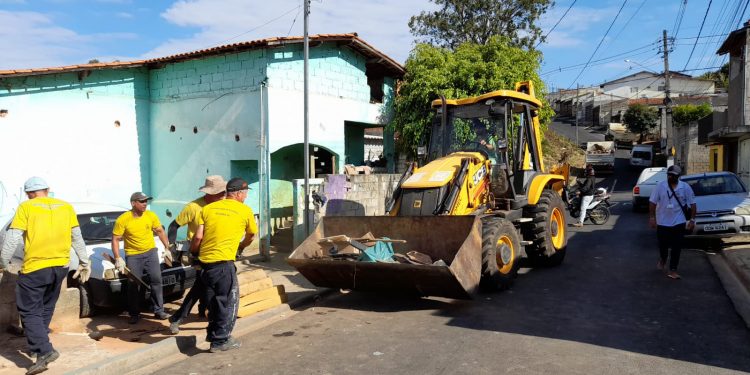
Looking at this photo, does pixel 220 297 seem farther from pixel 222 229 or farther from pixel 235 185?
pixel 235 185

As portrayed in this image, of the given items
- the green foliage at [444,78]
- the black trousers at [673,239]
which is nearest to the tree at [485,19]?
the green foliage at [444,78]

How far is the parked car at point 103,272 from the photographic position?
21.5 ft

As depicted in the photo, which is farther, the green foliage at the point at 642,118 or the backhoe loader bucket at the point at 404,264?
the green foliage at the point at 642,118

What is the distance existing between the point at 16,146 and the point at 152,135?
3168 millimetres

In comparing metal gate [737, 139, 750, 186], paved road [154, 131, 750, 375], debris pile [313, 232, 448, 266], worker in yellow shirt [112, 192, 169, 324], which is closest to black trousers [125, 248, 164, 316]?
worker in yellow shirt [112, 192, 169, 324]

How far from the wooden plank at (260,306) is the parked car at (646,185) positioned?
14546 millimetres

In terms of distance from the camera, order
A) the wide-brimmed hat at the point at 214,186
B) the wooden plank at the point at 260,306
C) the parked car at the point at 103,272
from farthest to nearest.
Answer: the wooden plank at the point at 260,306 → the parked car at the point at 103,272 → the wide-brimmed hat at the point at 214,186

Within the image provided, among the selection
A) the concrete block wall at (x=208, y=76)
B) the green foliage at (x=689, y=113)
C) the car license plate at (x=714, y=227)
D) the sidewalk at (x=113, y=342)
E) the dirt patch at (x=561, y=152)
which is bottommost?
the sidewalk at (x=113, y=342)

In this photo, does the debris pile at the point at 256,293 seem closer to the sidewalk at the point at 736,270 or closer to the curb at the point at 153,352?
the curb at the point at 153,352

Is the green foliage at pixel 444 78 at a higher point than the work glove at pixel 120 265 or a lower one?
higher

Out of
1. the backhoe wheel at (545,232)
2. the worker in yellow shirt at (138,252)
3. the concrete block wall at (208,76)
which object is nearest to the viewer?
the worker in yellow shirt at (138,252)

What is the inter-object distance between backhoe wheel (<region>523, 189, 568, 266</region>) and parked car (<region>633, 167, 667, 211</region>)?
9667 millimetres

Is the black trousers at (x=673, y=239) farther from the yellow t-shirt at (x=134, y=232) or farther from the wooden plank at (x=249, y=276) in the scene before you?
the yellow t-shirt at (x=134, y=232)

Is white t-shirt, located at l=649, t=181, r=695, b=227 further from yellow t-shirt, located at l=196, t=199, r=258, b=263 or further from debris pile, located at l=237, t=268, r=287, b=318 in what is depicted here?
yellow t-shirt, located at l=196, t=199, r=258, b=263
